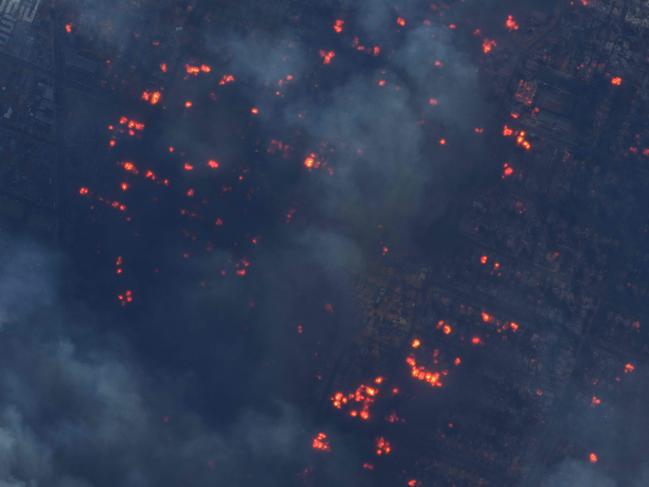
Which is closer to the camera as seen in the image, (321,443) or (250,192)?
(321,443)

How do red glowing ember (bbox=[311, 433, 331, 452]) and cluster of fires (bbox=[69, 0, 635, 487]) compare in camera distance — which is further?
cluster of fires (bbox=[69, 0, 635, 487])

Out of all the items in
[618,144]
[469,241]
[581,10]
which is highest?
[581,10]

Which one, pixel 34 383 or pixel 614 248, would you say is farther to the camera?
pixel 614 248

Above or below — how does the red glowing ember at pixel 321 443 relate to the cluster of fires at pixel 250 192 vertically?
below

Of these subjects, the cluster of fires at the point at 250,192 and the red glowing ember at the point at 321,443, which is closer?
the red glowing ember at the point at 321,443

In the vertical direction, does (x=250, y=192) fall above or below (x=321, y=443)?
above

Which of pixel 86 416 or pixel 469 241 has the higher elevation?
pixel 469 241

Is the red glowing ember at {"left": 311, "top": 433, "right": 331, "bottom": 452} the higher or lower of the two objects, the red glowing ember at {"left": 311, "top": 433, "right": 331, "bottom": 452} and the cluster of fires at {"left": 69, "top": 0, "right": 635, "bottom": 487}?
the lower

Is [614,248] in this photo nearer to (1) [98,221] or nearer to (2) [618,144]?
(2) [618,144]

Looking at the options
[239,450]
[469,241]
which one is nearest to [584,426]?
[469,241]

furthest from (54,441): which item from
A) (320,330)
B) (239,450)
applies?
(320,330)

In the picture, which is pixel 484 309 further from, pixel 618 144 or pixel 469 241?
pixel 618 144
